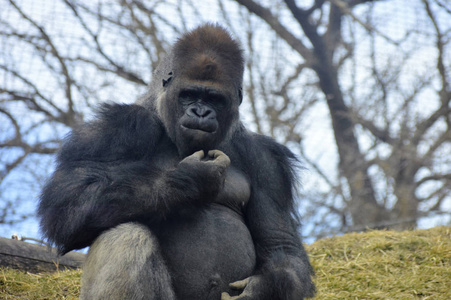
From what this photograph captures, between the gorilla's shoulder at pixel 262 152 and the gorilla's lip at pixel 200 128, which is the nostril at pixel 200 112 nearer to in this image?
the gorilla's lip at pixel 200 128

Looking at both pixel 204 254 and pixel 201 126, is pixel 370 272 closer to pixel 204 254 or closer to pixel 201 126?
pixel 204 254

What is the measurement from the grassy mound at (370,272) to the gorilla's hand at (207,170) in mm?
1647

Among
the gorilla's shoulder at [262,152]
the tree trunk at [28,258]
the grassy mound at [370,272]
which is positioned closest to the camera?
the gorilla's shoulder at [262,152]

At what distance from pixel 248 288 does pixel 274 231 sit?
0.47 metres

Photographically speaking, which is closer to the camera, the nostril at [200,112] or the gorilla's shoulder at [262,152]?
the nostril at [200,112]

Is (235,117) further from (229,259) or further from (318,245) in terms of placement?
(318,245)

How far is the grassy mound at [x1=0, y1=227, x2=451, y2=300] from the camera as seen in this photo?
4.23 meters

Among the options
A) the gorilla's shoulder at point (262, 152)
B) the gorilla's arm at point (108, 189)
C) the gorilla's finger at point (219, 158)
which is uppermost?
the gorilla's shoulder at point (262, 152)

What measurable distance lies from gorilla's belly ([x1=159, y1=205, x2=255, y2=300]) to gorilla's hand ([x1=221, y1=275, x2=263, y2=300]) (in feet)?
0.24

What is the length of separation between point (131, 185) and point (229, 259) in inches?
26.6

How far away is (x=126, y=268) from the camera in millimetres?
2750

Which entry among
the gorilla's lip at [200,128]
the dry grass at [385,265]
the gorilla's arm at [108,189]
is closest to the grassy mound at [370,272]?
the dry grass at [385,265]

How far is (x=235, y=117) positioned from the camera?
3.43m

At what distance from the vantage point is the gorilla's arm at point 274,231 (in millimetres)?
3109
